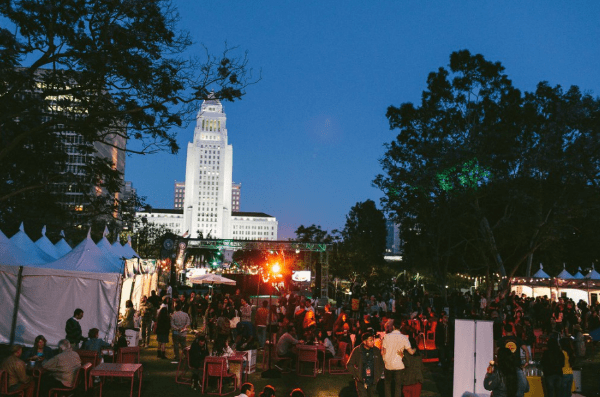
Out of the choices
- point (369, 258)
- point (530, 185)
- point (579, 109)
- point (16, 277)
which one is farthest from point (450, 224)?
point (16, 277)

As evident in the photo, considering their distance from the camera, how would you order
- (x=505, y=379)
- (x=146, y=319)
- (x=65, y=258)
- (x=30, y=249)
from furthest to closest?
(x=146, y=319)
(x=30, y=249)
(x=65, y=258)
(x=505, y=379)

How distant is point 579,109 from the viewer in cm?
2747

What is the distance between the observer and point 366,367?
8.11 metres

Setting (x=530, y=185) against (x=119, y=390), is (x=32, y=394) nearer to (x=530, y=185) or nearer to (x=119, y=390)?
(x=119, y=390)

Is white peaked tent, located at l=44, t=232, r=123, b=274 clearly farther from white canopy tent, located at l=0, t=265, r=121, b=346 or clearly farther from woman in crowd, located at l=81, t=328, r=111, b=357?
woman in crowd, located at l=81, t=328, r=111, b=357

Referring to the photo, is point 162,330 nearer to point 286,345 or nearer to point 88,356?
point 286,345

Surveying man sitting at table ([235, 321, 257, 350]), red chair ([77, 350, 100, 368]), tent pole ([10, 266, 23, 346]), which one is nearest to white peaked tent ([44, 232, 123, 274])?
tent pole ([10, 266, 23, 346])

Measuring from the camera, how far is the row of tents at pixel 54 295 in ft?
47.0

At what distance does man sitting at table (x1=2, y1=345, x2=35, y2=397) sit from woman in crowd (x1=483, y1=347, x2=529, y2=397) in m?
6.60

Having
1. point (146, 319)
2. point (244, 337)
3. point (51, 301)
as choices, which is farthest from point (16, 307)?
point (244, 337)

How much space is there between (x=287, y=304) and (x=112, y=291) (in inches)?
329

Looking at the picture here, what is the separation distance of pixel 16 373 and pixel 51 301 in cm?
743

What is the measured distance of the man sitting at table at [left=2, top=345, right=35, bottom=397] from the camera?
762cm

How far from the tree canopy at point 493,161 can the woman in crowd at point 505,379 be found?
902 inches
